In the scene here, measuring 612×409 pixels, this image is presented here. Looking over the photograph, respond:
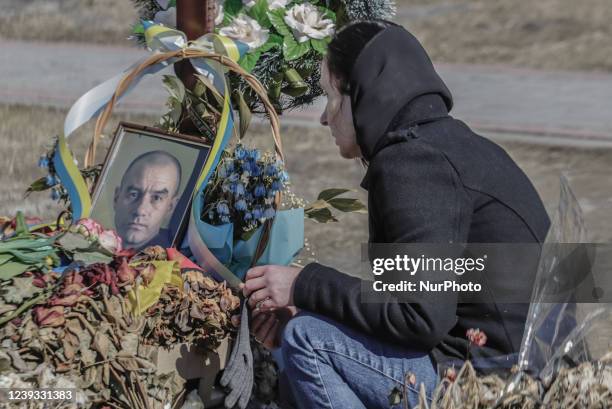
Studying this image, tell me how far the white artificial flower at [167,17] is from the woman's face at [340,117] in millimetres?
903

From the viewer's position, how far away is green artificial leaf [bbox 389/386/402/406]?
2703 mm

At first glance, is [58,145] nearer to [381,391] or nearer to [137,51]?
[381,391]

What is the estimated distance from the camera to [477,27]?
11.1 m

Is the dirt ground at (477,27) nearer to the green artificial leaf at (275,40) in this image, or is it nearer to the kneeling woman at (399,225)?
the green artificial leaf at (275,40)

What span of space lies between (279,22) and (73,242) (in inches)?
40.6

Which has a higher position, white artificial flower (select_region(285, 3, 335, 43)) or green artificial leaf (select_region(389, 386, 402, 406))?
white artificial flower (select_region(285, 3, 335, 43))

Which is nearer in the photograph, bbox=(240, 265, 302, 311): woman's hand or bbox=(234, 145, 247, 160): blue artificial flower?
bbox=(240, 265, 302, 311): woman's hand

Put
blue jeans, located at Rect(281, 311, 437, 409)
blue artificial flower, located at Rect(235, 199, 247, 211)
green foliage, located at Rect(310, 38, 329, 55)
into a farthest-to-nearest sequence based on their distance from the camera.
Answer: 1. green foliage, located at Rect(310, 38, 329, 55)
2. blue artificial flower, located at Rect(235, 199, 247, 211)
3. blue jeans, located at Rect(281, 311, 437, 409)

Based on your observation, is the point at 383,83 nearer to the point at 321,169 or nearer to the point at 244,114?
the point at 244,114

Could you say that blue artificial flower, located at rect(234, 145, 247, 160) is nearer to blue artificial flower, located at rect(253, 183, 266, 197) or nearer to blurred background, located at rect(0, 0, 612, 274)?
blue artificial flower, located at rect(253, 183, 266, 197)

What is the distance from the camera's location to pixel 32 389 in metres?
2.69

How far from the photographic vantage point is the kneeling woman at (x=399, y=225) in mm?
2652

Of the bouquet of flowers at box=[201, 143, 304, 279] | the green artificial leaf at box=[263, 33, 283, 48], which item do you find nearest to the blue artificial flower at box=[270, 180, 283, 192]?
the bouquet of flowers at box=[201, 143, 304, 279]

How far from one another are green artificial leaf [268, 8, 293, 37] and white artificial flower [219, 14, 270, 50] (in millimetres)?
40
